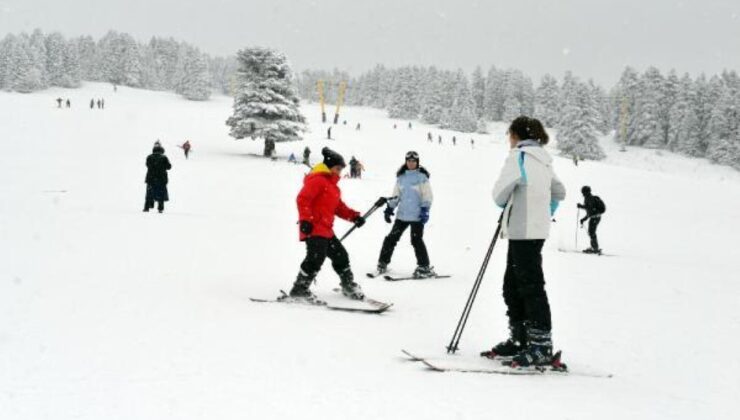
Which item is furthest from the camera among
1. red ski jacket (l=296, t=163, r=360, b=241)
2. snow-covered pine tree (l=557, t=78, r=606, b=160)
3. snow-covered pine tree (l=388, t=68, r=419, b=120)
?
snow-covered pine tree (l=388, t=68, r=419, b=120)

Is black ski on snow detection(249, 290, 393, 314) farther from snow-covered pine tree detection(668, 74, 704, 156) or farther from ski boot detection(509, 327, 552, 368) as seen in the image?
snow-covered pine tree detection(668, 74, 704, 156)

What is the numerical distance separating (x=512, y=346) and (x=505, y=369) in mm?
392

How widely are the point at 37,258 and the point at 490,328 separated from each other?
618 centimetres

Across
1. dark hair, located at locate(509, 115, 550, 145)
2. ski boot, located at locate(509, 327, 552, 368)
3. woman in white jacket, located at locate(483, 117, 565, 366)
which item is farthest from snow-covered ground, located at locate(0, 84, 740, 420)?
dark hair, located at locate(509, 115, 550, 145)

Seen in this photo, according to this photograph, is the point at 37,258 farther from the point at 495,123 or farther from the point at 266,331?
the point at 495,123

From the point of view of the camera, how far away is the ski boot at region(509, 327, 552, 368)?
467 centimetres

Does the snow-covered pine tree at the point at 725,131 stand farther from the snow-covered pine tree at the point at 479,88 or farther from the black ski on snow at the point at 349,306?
the black ski on snow at the point at 349,306

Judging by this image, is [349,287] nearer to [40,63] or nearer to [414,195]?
[414,195]

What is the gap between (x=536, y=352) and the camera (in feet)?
15.4

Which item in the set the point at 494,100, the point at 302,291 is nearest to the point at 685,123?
the point at 494,100

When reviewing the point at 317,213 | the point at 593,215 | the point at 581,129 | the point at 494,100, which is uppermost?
the point at 494,100

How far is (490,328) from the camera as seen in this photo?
20.7 ft

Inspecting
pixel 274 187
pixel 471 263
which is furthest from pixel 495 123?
pixel 471 263

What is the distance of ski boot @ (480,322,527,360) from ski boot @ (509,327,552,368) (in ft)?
0.58
